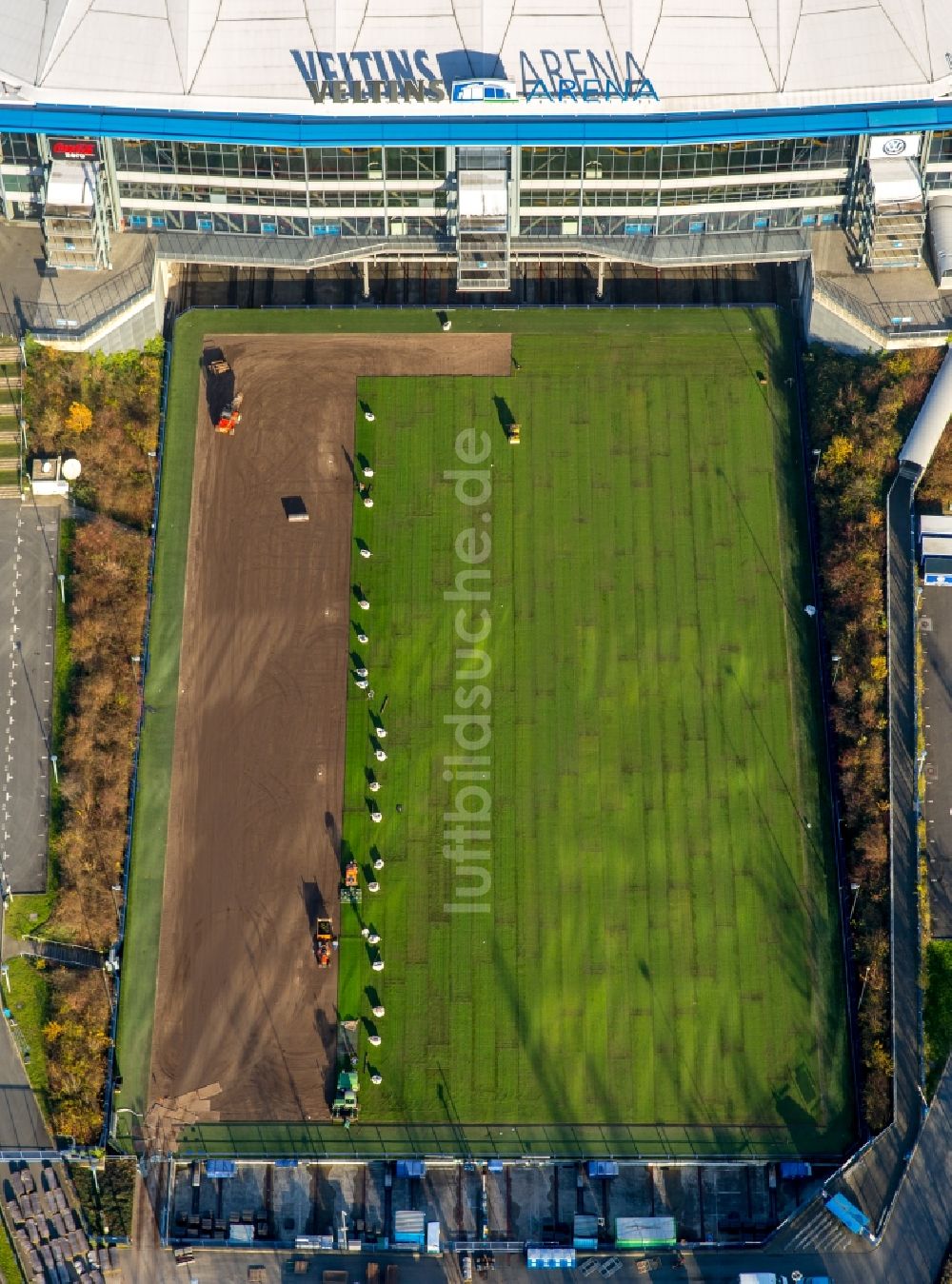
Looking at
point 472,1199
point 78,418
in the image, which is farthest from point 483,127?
point 472,1199

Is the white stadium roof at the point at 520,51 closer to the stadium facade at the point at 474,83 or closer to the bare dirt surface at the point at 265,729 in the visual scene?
the stadium facade at the point at 474,83

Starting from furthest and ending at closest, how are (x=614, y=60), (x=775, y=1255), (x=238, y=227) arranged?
(x=238, y=227) < (x=614, y=60) < (x=775, y=1255)

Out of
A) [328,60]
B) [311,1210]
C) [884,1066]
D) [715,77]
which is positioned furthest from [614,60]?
[311,1210]

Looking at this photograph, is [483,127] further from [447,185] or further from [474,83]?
[447,185]

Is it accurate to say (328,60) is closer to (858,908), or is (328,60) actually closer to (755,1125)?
(858,908)

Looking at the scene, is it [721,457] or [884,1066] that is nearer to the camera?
[884,1066]

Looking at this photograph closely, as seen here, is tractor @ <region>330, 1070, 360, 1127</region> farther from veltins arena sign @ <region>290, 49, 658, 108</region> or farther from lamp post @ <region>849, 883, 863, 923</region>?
veltins arena sign @ <region>290, 49, 658, 108</region>

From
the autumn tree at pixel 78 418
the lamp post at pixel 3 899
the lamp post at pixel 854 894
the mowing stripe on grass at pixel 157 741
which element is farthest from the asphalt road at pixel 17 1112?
the lamp post at pixel 854 894
